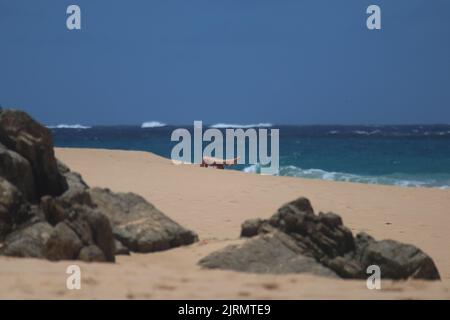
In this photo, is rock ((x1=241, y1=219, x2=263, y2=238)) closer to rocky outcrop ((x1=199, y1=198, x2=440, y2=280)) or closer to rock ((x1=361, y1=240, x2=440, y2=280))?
rocky outcrop ((x1=199, y1=198, x2=440, y2=280))

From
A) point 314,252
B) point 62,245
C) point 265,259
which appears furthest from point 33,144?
point 314,252

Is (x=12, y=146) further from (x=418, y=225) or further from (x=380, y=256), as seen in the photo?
(x=418, y=225)

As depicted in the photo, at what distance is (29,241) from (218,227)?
3.61 m

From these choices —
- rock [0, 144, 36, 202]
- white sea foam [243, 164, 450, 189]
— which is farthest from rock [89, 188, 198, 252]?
white sea foam [243, 164, 450, 189]

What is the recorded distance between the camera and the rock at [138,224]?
6.91 meters

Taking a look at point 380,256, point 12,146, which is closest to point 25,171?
point 12,146

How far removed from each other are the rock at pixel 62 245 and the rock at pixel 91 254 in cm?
5

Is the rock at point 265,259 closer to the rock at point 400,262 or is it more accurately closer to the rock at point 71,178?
the rock at point 400,262

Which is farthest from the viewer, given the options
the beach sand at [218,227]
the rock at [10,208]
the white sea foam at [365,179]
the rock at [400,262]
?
the white sea foam at [365,179]

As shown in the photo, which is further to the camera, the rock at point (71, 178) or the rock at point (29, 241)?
the rock at point (71, 178)

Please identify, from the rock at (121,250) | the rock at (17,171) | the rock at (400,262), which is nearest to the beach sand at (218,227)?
the rock at (121,250)

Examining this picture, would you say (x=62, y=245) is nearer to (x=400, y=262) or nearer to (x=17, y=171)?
(x=17, y=171)

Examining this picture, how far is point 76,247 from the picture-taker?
5676mm

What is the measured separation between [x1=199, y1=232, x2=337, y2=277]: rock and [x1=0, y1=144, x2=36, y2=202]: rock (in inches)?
75.6
